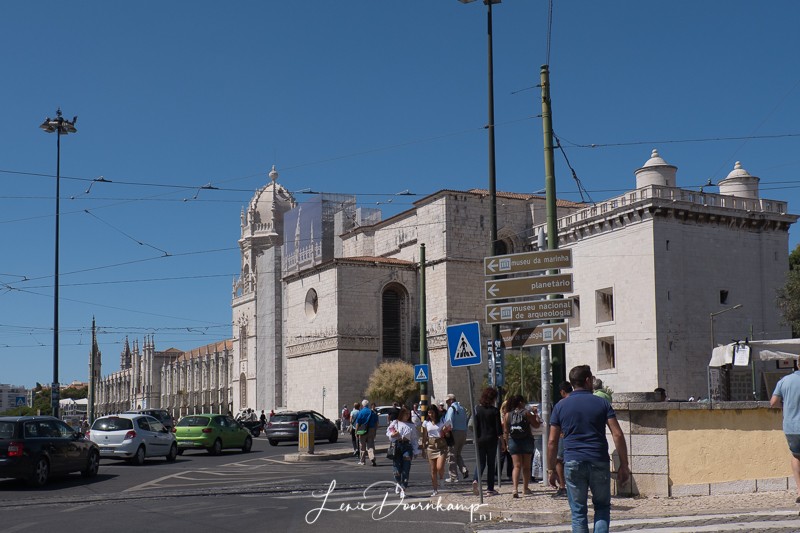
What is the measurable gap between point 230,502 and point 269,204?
253ft

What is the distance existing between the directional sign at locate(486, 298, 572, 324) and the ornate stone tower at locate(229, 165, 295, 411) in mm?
59702

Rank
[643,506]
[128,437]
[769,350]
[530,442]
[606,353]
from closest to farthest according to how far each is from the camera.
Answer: [643,506] < [530,442] < [128,437] < [769,350] < [606,353]

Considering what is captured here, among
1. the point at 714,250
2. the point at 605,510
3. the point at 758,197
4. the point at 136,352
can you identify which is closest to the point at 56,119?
the point at 605,510

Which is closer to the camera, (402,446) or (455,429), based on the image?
(402,446)

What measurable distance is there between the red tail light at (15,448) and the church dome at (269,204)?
72.9m

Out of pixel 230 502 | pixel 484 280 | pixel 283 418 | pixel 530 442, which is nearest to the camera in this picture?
pixel 530 442

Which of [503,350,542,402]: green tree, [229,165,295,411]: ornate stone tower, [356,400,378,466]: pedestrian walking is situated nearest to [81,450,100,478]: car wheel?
[356,400,378,466]: pedestrian walking

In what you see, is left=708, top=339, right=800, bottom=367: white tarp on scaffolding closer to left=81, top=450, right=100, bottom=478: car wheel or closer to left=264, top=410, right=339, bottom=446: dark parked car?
left=81, top=450, right=100, bottom=478: car wheel

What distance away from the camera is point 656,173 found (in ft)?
152

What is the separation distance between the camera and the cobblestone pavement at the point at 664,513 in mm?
8844

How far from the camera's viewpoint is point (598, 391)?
494 inches

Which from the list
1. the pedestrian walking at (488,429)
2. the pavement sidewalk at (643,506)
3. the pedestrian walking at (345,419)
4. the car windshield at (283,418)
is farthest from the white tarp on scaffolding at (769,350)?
the pedestrian walking at (345,419)

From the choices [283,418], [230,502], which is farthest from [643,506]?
[283,418]

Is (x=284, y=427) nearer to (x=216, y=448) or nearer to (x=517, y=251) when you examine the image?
(x=216, y=448)
